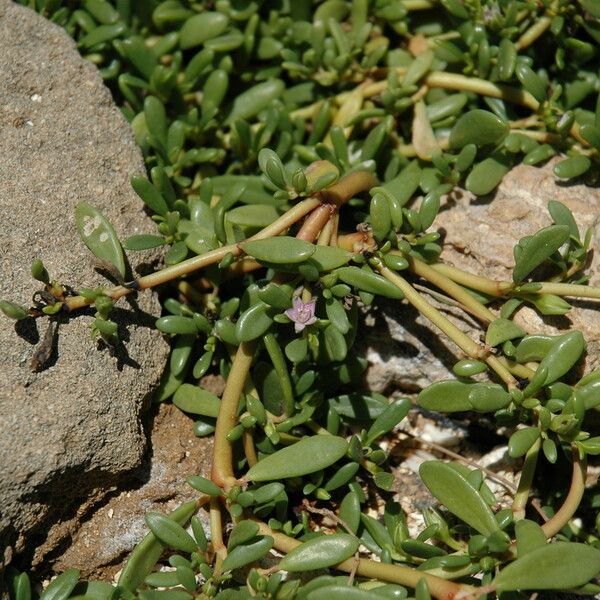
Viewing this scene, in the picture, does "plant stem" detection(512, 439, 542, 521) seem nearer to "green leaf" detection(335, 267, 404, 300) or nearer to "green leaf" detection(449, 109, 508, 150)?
"green leaf" detection(335, 267, 404, 300)

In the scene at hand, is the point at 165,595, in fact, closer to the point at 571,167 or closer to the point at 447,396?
the point at 447,396

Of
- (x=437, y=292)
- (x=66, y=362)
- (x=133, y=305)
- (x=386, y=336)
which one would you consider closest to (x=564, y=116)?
(x=437, y=292)

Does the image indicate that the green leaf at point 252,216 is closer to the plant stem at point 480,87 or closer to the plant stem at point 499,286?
the plant stem at point 499,286

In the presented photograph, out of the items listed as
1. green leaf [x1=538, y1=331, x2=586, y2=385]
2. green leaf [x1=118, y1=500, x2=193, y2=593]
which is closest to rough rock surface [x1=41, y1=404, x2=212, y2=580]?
green leaf [x1=118, y1=500, x2=193, y2=593]

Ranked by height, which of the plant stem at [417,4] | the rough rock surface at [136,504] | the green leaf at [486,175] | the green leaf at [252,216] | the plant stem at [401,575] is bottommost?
the rough rock surface at [136,504]

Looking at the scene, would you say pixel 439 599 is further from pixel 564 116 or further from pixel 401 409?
pixel 564 116

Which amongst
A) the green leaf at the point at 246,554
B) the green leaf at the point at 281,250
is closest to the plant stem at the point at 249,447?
the green leaf at the point at 246,554

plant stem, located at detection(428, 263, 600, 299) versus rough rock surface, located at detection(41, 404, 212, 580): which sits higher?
plant stem, located at detection(428, 263, 600, 299)
